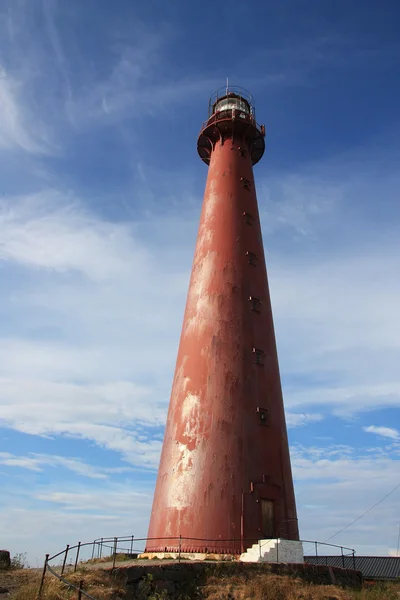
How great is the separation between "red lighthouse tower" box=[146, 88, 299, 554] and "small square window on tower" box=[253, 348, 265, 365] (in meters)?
0.04

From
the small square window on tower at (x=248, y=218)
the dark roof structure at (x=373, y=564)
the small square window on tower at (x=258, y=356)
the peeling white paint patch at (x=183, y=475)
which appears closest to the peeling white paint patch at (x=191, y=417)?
the peeling white paint patch at (x=183, y=475)

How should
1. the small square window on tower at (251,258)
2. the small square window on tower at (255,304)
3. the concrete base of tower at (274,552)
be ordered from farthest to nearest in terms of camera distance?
the small square window on tower at (251,258) → the small square window on tower at (255,304) → the concrete base of tower at (274,552)

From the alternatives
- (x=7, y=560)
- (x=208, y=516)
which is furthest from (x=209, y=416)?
(x=7, y=560)

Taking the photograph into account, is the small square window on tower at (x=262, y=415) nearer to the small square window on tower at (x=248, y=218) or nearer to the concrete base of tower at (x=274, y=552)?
the concrete base of tower at (x=274, y=552)

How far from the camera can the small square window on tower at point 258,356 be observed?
687 inches

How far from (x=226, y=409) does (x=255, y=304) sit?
422cm

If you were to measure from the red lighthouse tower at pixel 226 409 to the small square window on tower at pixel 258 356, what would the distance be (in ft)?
0.12

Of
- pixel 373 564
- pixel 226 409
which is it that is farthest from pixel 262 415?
pixel 373 564

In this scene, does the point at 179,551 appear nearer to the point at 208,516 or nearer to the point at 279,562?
the point at 208,516

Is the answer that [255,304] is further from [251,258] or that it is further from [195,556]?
[195,556]

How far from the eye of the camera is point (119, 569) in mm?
11992

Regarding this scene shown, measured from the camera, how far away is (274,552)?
13898mm

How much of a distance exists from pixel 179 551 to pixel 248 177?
564 inches

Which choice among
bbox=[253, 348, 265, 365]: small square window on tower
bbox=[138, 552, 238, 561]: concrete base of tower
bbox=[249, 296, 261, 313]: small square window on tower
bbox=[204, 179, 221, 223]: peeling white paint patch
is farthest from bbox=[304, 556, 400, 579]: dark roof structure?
bbox=[204, 179, 221, 223]: peeling white paint patch
